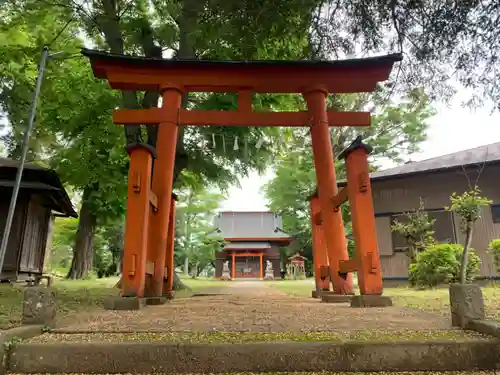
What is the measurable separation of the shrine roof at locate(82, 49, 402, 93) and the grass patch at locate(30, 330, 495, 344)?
402 centimetres

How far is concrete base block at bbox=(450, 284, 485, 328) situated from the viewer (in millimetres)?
2703

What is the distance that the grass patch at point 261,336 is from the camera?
2.36 meters

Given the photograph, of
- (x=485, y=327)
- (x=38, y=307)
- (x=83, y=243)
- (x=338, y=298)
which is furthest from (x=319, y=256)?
(x=83, y=243)

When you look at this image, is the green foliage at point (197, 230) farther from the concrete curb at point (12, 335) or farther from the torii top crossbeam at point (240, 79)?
the concrete curb at point (12, 335)

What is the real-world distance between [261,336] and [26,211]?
10.6 m

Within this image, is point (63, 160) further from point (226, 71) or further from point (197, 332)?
point (197, 332)

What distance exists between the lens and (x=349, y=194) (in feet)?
15.7

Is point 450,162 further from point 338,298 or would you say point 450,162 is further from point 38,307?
point 38,307

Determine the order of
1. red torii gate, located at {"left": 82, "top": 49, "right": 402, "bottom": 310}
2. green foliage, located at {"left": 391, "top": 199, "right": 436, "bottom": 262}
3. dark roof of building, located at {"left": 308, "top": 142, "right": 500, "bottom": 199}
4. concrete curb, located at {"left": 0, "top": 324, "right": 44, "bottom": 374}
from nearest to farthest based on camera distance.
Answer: concrete curb, located at {"left": 0, "top": 324, "right": 44, "bottom": 374} < red torii gate, located at {"left": 82, "top": 49, "right": 402, "bottom": 310} < green foliage, located at {"left": 391, "top": 199, "right": 436, "bottom": 262} < dark roof of building, located at {"left": 308, "top": 142, "right": 500, "bottom": 199}

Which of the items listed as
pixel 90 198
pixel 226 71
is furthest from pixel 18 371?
pixel 90 198

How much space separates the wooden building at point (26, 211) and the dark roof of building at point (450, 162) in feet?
34.7

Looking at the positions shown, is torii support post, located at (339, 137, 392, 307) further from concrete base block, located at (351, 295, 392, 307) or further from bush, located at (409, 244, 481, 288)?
bush, located at (409, 244, 481, 288)

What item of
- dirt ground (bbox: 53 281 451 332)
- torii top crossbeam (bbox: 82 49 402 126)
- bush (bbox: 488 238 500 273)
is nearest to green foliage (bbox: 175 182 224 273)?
bush (bbox: 488 238 500 273)

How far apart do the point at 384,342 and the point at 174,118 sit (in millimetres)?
4396
